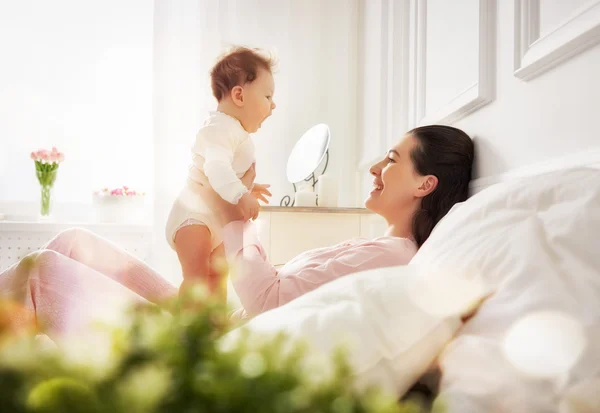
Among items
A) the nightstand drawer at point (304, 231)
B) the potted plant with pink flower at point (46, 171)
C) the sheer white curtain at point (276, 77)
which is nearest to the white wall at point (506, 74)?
the nightstand drawer at point (304, 231)

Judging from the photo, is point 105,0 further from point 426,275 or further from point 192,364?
point 192,364

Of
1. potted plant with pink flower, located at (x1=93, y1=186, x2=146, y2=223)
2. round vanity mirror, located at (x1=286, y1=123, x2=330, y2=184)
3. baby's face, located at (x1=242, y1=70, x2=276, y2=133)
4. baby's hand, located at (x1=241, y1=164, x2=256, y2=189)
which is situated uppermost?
baby's face, located at (x1=242, y1=70, x2=276, y2=133)

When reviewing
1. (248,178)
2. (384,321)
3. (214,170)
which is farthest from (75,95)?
(384,321)

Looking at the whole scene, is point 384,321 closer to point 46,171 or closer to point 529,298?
point 529,298

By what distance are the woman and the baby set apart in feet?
0.55

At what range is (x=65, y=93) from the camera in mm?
3383

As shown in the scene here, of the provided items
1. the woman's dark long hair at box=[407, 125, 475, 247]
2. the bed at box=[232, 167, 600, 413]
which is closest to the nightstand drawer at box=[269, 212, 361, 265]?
the woman's dark long hair at box=[407, 125, 475, 247]

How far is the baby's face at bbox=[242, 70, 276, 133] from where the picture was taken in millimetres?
2029

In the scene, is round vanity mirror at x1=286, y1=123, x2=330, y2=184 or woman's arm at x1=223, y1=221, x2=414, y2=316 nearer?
woman's arm at x1=223, y1=221, x2=414, y2=316

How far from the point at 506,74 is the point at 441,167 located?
0.30 m

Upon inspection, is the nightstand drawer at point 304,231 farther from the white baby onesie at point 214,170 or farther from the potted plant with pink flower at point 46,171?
the potted plant with pink flower at point 46,171

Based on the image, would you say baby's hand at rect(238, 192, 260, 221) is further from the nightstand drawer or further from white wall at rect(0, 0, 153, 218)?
white wall at rect(0, 0, 153, 218)

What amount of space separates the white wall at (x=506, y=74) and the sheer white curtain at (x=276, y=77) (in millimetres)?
782

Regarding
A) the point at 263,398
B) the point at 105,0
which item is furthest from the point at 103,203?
the point at 263,398
